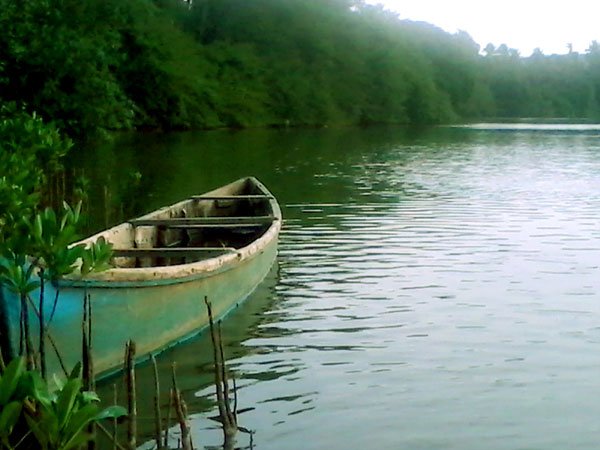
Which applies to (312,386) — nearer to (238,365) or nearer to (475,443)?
(238,365)

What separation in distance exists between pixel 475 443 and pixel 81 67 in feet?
65.0

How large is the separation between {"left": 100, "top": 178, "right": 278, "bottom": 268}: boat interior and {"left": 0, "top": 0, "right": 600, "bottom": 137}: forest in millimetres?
7952

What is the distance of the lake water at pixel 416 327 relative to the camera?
691 centimetres

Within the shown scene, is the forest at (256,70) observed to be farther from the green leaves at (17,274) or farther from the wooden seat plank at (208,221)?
the green leaves at (17,274)

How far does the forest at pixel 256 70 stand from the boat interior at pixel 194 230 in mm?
7952

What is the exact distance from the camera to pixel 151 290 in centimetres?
769

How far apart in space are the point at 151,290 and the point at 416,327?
9.59 feet

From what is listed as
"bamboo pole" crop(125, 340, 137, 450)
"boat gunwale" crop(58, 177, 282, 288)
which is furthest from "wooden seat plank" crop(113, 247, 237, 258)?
"bamboo pole" crop(125, 340, 137, 450)

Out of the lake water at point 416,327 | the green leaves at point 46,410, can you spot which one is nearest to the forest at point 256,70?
the lake water at point 416,327

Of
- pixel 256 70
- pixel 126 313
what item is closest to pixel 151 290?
pixel 126 313

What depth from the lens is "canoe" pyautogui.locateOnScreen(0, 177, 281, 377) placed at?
22.2 feet

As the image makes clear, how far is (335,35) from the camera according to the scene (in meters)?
71.6

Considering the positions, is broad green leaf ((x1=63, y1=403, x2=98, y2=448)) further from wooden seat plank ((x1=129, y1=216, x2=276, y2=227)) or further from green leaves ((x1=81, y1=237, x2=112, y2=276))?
wooden seat plank ((x1=129, y1=216, x2=276, y2=227))

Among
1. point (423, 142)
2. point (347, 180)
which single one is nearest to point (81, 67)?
point (347, 180)
